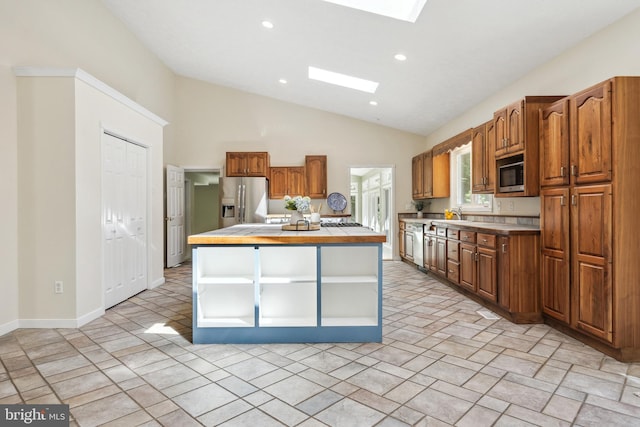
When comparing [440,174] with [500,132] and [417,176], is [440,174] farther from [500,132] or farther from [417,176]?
[500,132]

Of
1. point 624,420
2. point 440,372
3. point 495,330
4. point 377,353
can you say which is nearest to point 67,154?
point 377,353

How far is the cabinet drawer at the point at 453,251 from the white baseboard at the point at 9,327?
485cm

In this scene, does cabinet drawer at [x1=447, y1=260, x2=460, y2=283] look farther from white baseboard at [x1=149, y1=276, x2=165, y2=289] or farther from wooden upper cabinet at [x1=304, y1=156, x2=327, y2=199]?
white baseboard at [x1=149, y1=276, x2=165, y2=289]

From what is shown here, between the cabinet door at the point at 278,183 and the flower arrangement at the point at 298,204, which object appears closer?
the flower arrangement at the point at 298,204

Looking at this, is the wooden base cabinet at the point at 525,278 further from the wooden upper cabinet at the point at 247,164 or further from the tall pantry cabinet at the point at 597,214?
the wooden upper cabinet at the point at 247,164

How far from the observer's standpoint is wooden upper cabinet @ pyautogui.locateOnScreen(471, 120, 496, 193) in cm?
416

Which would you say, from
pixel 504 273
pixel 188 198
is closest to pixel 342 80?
pixel 504 273

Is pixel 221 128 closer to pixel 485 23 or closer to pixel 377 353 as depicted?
pixel 485 23

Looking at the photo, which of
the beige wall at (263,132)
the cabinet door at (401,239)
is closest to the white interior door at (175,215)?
the beige wall at (263,132)

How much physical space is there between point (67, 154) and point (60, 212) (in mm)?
565

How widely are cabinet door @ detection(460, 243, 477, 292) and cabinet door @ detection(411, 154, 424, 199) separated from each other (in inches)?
97.6

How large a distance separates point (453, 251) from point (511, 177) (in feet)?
4.15

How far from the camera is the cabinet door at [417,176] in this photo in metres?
6.75

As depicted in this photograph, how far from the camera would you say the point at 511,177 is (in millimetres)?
3803
